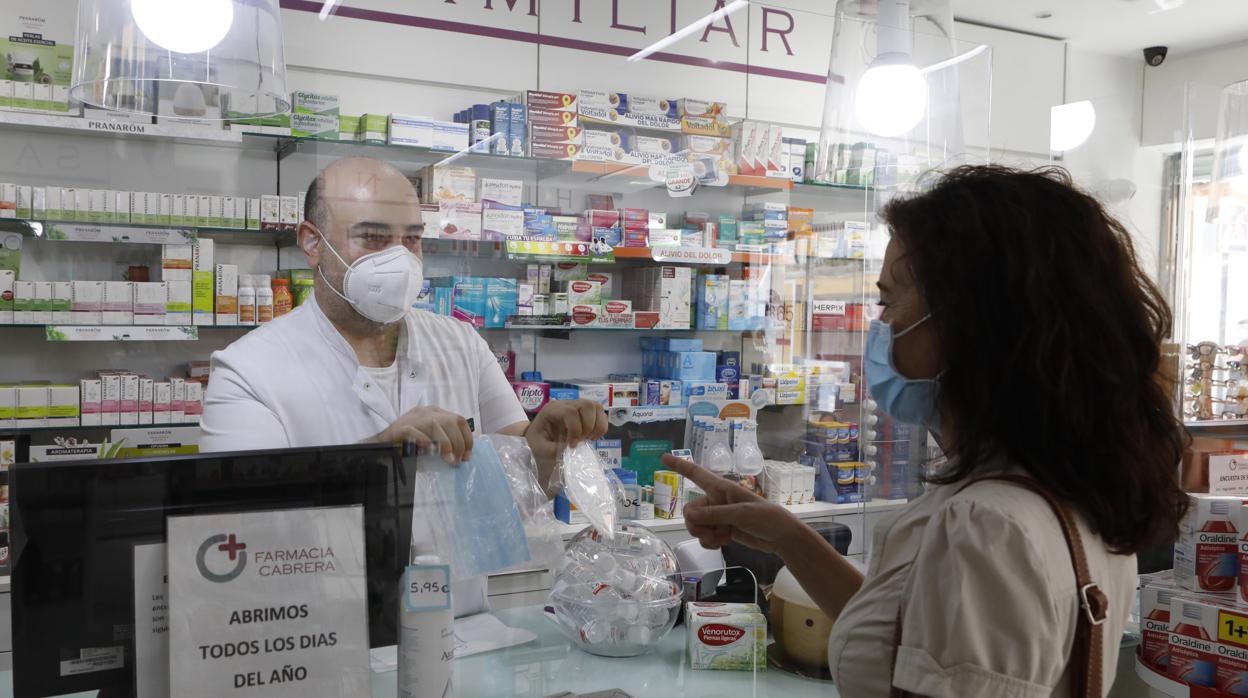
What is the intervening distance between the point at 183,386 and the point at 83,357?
309mm

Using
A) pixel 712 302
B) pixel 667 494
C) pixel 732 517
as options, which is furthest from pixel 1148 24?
pixel 732 517

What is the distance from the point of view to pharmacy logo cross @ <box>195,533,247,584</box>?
4.05 feet

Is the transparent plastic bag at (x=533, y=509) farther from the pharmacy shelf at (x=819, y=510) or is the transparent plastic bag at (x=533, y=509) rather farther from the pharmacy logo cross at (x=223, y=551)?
the pharmacy shelf at (x=819, y=510)

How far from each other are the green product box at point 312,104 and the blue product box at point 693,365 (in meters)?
1.34

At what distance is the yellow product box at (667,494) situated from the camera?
3088 millimetres

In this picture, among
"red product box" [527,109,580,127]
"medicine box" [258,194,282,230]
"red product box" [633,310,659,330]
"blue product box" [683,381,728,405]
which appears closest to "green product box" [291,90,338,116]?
"medicine box" [258,194,282,230]

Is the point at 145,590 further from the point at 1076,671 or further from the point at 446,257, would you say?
the point at 1076,671

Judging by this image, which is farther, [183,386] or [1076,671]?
[183,386]

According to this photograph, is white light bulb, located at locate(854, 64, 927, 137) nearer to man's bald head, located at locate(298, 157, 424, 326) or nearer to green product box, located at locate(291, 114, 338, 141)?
man's bald head, located at locate(298, 157, 424, 326)

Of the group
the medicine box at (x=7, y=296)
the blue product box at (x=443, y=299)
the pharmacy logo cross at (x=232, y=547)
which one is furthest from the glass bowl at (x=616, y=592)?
the medicine box at (x=7, y=296)

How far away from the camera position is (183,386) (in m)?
3.02

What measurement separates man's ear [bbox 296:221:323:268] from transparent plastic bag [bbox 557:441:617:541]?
28.3 inches

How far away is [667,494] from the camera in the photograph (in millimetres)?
3156

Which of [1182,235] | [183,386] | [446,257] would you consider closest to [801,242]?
[1182,235]
